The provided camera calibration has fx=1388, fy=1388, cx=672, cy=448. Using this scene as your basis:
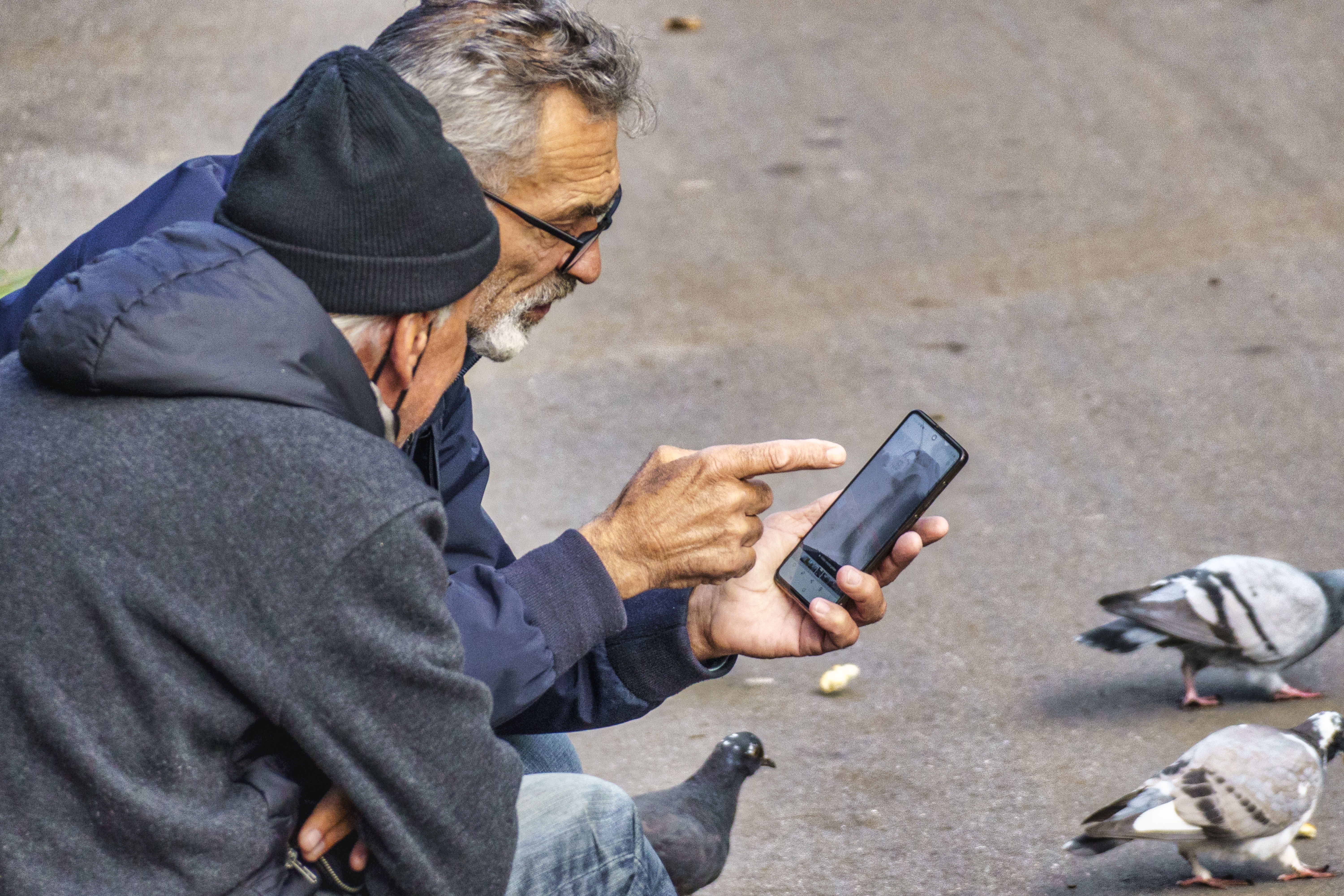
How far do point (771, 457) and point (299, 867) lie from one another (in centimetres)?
88

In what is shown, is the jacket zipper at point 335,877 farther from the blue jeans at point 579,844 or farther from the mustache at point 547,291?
the mustache at point 547,291

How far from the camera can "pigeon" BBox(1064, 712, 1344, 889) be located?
2939 millimetres

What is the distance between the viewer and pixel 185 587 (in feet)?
4.72

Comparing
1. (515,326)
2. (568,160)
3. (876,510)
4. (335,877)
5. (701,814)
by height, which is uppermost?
(568,160)

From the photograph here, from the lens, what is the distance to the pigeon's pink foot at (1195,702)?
377cm

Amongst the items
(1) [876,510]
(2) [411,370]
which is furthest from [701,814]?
(2) [411,370]

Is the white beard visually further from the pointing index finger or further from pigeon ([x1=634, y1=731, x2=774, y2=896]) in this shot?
pigeon ([x1=634, y1=731, x2=774, y2=896])

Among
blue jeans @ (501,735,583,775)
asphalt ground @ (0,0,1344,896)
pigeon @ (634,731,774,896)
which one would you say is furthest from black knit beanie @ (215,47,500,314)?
asphalt ground @ (0,0,1344,896)

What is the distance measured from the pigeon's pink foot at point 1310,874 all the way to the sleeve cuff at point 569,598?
1.89m

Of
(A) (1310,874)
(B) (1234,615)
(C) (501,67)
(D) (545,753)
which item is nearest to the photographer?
(C) (501,67)

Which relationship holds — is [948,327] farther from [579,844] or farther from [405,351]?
[405,351]

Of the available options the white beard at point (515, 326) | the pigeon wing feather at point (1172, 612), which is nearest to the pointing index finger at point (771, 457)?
the white beard at point (515, 326)

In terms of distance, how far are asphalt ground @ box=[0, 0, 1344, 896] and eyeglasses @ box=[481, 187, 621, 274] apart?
57.8 inches

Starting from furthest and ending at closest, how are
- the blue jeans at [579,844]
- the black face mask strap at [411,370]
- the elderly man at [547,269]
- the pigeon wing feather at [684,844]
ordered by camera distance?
the pigeon wing feather at [684,844]
the elderly man at [547,269]
the blue jeans at [579,844]
the black face mask strap at [411,370]
